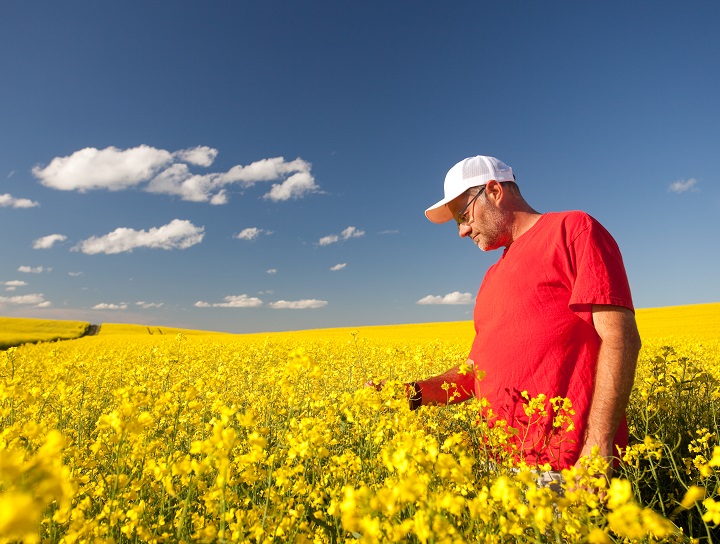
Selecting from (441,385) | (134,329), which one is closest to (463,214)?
(441,385)

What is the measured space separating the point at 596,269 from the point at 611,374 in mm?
448

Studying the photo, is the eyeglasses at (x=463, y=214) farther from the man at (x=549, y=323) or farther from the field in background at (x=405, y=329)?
the field in background at (x=405, y=329)

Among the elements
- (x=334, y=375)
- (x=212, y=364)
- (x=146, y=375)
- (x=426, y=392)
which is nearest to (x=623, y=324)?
(x=426, y=392)

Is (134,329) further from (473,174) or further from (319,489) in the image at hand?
(473,174)

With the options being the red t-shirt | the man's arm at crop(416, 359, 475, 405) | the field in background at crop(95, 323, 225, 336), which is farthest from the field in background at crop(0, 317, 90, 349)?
the red t-shirt

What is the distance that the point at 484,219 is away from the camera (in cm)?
257

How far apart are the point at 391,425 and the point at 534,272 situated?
1042mm

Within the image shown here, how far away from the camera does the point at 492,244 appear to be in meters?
2.64

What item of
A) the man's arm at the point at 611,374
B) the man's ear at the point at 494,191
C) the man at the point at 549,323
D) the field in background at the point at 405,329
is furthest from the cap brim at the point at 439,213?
the field in background at the point at 405,329

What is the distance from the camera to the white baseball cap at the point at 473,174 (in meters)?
2.55

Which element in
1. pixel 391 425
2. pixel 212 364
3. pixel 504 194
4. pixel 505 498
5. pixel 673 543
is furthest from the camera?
pixel 212 364

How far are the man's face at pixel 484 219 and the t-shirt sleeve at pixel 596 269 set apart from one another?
53cm

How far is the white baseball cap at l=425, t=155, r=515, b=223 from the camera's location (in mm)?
2549

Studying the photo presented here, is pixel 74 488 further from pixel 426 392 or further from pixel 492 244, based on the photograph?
pixel 492 244
